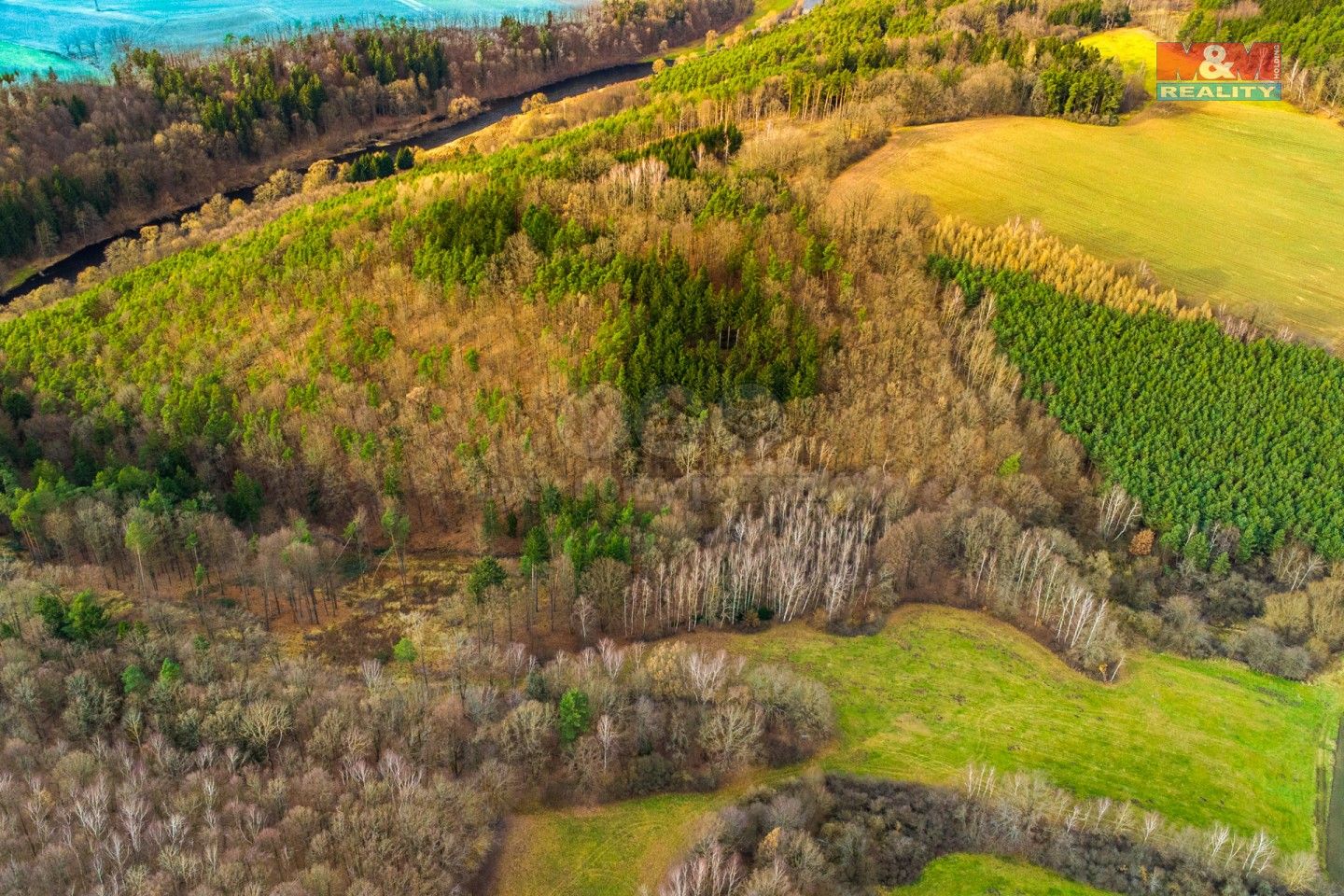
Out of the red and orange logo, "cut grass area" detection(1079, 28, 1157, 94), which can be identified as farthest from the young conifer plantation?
→ the red and orange logo

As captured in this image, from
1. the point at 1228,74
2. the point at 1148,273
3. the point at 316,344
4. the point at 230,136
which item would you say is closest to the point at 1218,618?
the point at 1148,273

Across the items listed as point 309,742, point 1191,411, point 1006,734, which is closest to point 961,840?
point 1006,734

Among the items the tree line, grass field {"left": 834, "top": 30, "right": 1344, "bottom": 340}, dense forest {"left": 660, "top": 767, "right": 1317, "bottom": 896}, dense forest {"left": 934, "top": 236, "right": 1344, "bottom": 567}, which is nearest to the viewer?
the tree line

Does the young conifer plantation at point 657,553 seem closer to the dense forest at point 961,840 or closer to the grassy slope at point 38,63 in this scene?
the dense forest at point 961,840

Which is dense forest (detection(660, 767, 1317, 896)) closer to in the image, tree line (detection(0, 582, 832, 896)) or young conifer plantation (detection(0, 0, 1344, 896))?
young conifer plantation (detection(0, 0, 1344, 896))

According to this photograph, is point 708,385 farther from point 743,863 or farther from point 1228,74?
point 1228,74

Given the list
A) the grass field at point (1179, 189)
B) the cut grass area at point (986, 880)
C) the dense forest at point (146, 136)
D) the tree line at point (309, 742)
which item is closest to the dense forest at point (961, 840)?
the cut grass area at point (986, 880)
